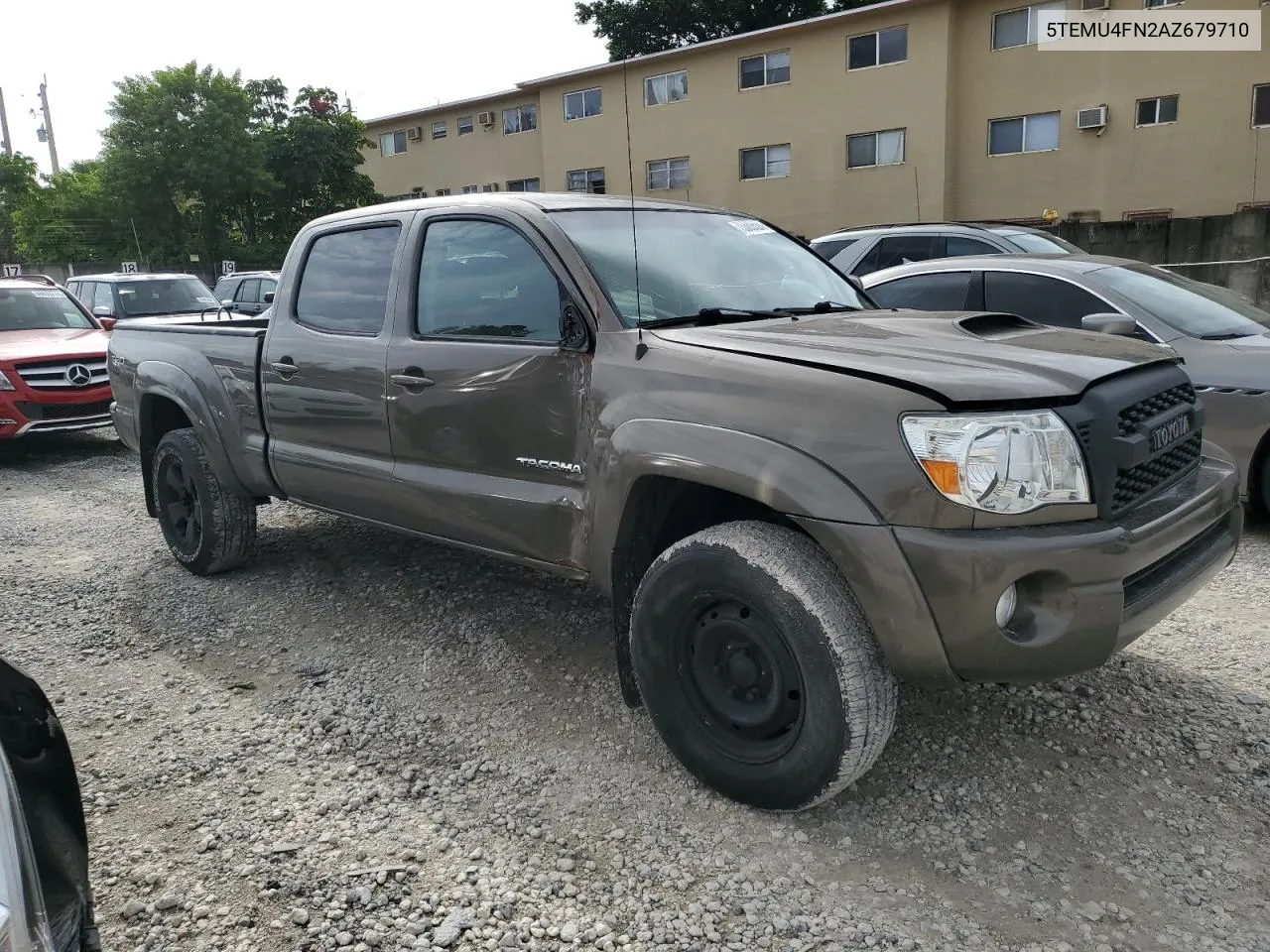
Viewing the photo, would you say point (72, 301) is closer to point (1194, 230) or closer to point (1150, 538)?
point (1150, 538)

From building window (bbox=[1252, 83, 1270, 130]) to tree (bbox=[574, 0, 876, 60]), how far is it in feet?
49.8

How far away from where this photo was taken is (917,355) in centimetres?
272

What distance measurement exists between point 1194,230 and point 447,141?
26563 millimetres

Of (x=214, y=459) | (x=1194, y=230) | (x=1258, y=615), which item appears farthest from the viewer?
(x=1194, y=230)

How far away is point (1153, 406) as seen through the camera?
2.77 meters

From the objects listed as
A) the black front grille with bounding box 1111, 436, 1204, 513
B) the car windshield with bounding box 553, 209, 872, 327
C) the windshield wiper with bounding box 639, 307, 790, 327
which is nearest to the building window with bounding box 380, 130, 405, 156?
the car windshield with bounding box 553, 209, 872, 327

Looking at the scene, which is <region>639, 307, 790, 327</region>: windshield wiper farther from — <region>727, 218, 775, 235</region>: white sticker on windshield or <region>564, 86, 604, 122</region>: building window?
<region>564, 86, 604, 122</region>: building window

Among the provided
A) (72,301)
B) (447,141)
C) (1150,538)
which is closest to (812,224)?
(447,141)

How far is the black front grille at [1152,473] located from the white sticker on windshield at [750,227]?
74.5 inches

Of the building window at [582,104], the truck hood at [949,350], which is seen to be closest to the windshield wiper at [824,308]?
the truck hood at [949,350]

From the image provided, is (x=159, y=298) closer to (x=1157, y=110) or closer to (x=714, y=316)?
(x=714, y=316)

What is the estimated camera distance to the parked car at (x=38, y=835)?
4.83 feet

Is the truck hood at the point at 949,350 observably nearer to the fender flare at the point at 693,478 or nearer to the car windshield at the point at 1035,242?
the fender flare at the point at 693,478

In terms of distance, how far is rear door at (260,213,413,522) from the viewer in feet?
13.0
